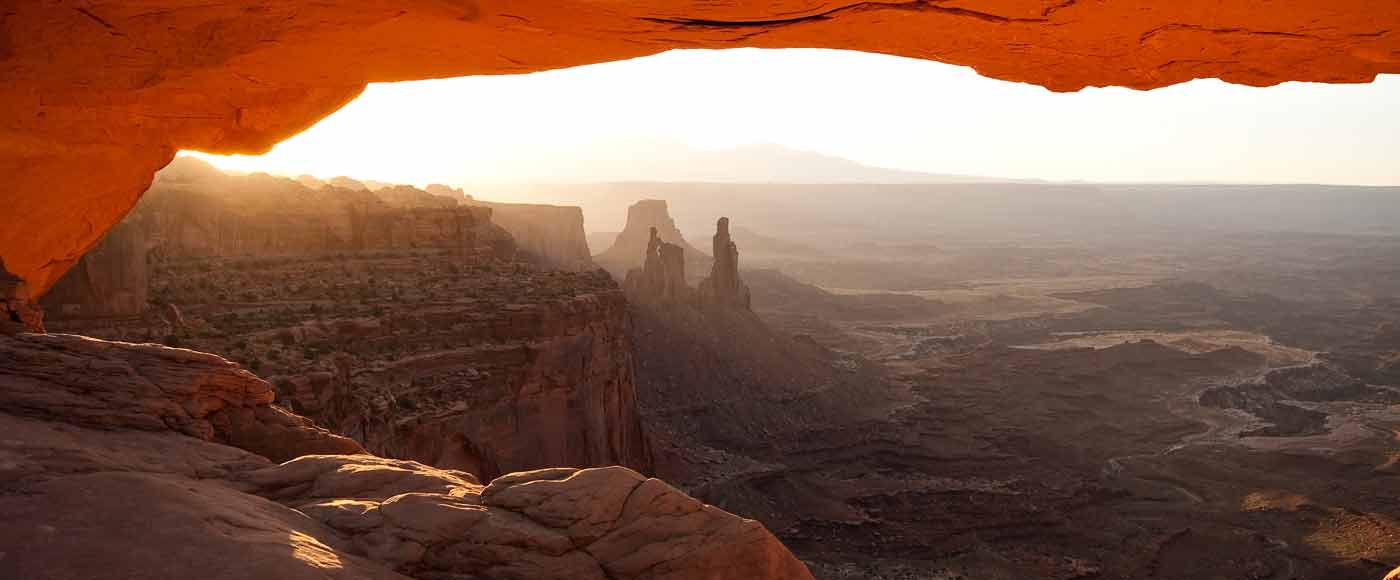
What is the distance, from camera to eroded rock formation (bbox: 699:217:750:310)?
181 ft

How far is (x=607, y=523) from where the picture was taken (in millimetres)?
6473

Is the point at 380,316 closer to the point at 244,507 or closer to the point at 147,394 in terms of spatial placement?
the point at 147,394

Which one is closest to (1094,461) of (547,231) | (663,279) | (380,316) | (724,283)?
(724,283)

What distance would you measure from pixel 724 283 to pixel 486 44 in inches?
1951

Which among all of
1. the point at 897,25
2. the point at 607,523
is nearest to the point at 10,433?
the point at 607,523

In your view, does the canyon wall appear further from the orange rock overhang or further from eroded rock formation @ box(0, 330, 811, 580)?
the orange rock overhang

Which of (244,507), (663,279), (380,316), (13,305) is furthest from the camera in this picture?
(663,279)

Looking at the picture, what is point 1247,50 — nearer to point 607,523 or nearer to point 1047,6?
point 1047,6

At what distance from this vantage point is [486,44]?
6535 millimetres

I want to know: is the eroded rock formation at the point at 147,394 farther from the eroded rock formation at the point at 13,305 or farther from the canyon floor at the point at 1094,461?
the canyon floor at the point at 1094,461

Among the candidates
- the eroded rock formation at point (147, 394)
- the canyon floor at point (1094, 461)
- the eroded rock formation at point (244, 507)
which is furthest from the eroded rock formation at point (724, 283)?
the eroded rock formation at point (244, 507)

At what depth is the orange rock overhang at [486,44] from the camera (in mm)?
5520

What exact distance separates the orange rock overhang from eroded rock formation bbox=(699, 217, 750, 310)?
46842mm

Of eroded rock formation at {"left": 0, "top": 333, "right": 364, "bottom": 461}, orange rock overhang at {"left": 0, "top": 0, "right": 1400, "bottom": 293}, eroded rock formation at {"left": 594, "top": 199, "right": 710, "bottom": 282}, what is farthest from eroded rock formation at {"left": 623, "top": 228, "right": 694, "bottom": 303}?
orange rock overhang at {"left": 0, "top": 0, "right": 1400, "bottom": 293}
